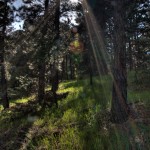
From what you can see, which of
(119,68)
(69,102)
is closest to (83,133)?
(119,68)

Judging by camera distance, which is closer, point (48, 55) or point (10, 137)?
point (10, 137)

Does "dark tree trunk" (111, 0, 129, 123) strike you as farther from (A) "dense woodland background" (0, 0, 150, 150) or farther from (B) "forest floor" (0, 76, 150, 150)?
(B) "forest floor" (0, 76, 150, 150)

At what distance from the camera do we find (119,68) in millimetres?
7938

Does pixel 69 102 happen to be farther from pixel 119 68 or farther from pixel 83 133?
pixel 83 133

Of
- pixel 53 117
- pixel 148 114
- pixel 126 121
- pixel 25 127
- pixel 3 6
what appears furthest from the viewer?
pixel 3 6

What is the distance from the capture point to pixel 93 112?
909 cm

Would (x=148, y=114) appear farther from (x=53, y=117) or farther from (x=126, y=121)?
(x=53, y=117)

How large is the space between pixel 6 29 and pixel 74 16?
5.17 meters

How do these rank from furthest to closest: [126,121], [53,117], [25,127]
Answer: [53,117] < [25,127] < [126,121]

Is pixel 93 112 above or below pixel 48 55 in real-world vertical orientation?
below

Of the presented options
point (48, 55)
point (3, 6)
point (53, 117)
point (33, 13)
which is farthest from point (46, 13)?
point (53, 117)

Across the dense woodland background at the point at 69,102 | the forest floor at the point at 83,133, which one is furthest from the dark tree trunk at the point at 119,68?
the forest floor at the point at 83,133

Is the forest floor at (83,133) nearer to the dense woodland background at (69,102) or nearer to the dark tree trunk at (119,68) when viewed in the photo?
the dense woodland background at (69,102)

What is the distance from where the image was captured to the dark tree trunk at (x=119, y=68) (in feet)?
26.0
